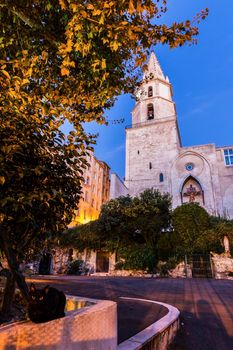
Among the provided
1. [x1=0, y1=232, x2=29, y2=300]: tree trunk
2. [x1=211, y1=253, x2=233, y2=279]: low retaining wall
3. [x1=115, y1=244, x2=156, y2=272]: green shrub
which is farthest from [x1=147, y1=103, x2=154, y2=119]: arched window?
[x1=0, y1=232, x2=29, y2=300]: tree trunk

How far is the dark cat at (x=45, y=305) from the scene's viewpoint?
2117 mm

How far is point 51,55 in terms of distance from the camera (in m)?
4.60

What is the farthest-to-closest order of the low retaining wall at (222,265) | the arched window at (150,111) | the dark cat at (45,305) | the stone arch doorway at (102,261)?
the arched window at (150,111), the stone arch doorway at (102,261), the low retaining wall at (222,265), the dark cat at (45,305)

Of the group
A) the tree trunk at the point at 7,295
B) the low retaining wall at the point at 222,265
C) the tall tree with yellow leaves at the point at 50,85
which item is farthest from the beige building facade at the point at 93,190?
the tree trunk at the point at 7,295

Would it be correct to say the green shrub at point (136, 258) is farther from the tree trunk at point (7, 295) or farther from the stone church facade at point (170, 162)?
the tree trunk at point (7, 295)

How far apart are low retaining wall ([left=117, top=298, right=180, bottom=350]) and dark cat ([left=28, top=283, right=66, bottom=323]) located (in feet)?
4.42

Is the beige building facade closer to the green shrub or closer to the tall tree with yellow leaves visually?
the green shrub

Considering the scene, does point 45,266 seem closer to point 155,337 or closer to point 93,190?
point 93,190

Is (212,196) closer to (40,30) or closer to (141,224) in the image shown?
(141,224)

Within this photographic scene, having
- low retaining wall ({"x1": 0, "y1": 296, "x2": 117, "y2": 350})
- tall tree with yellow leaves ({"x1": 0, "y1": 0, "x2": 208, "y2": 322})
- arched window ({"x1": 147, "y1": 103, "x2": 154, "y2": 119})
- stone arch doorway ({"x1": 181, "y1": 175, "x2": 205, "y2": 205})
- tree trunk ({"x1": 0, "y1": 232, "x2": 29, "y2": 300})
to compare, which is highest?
arched window ({"x1": 147, "y1": 103, "x2": 154, "y2": 119})

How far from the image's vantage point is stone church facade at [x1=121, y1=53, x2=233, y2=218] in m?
32.0

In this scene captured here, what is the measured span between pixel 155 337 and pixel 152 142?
35574mm

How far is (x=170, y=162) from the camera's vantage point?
35375 mm

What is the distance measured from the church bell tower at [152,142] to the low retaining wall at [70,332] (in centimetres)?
3240
